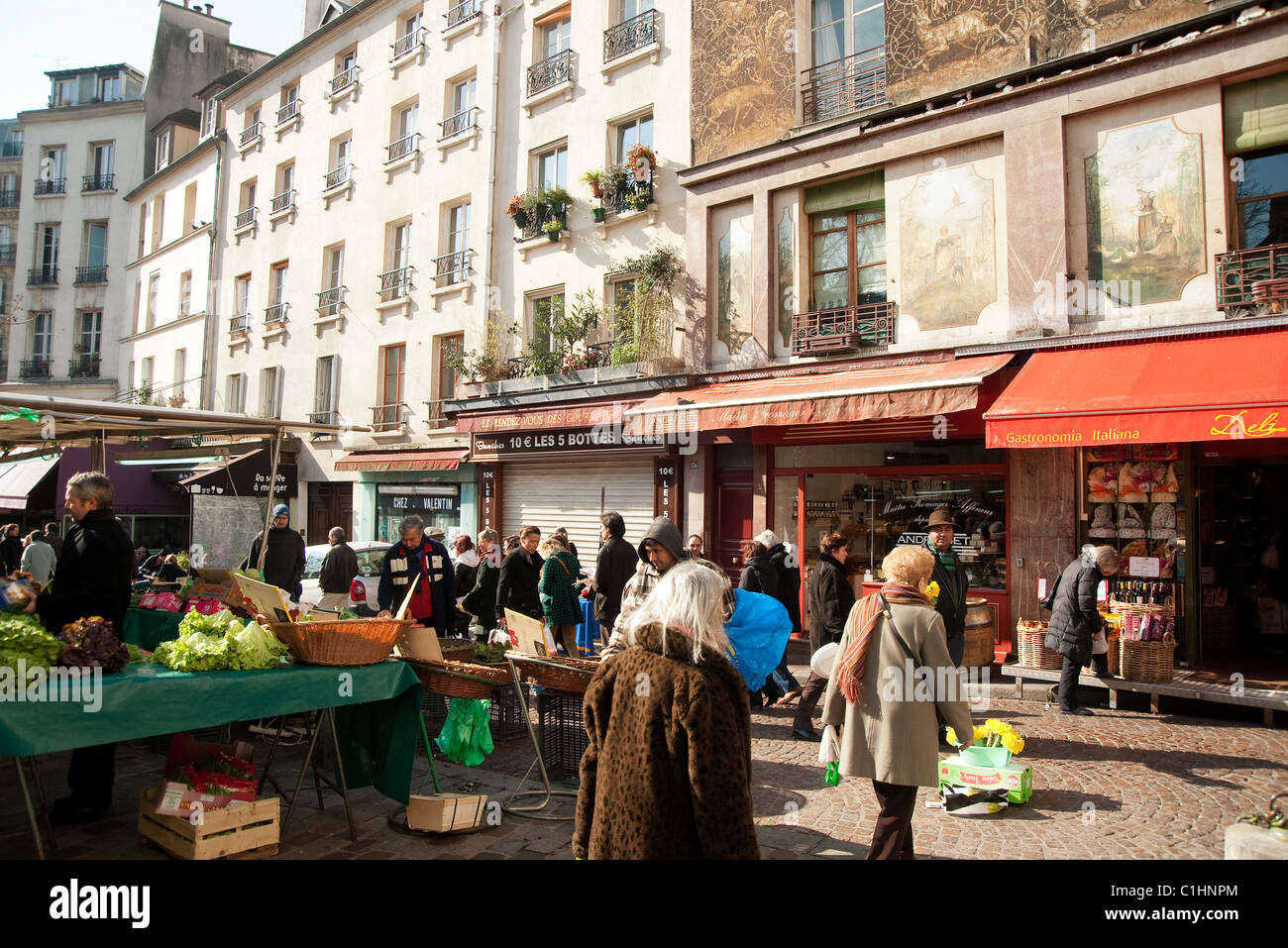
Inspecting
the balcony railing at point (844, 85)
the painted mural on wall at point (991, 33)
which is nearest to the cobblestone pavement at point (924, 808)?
the painted mural on wall at point (991, 33)

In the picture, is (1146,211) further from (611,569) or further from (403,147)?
(403,147)

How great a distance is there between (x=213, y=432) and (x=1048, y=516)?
9.34 meters

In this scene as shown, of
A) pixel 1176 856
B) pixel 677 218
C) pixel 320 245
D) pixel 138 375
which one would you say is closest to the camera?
pixel 1176 856

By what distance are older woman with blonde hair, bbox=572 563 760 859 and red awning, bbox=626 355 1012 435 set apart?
771 cm

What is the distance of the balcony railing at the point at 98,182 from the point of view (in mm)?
32250

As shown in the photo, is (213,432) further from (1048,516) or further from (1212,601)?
(1212,601)

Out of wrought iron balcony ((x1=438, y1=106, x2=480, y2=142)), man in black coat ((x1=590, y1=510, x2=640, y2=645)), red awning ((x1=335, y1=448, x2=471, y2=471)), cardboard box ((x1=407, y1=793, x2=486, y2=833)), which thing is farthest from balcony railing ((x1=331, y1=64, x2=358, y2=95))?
cardboard box ((x1=407, y1=793, x2=486, y2=833))

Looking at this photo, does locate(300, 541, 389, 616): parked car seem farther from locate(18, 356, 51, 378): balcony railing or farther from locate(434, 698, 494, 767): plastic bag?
locate(18, 356, 51, 378): balcony railing

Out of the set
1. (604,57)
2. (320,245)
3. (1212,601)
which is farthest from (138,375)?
(1212,601)

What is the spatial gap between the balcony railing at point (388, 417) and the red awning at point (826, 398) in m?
8.41

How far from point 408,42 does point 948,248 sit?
15.8m

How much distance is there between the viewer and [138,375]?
29516 millimetres

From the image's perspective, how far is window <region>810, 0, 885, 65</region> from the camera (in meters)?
12.1

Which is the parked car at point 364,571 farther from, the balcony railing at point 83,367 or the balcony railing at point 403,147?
the balcony railing at point 83,367
